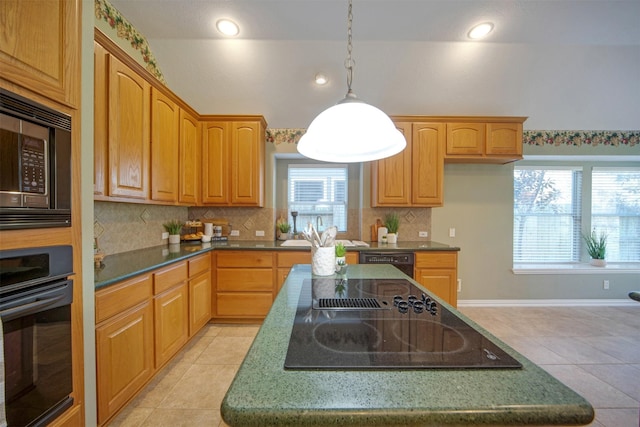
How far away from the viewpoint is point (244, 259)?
2906 millimetres

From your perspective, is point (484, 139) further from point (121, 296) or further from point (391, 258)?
point (121, 296)

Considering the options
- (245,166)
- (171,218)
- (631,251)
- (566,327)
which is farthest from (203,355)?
(631,251)

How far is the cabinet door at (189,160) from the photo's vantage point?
2785 mm

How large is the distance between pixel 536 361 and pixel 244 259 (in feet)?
9.77

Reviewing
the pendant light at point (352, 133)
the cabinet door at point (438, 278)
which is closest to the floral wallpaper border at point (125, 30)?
the pendant light at point (352, 133)

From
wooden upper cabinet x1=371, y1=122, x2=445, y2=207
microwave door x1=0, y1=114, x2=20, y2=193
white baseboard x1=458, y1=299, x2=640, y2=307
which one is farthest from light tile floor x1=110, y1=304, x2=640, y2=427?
wooden upper cabinet x1=371, y1=122, x2=445, y2=207

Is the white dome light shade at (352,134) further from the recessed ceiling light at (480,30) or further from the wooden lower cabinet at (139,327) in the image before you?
the recessed ceiling light at (480,30)

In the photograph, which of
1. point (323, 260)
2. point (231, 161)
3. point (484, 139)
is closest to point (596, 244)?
point (484, 139)

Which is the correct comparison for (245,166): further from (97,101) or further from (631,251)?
(631,251)

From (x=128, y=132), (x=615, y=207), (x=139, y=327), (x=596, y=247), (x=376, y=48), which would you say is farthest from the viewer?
(x=615, y=207)

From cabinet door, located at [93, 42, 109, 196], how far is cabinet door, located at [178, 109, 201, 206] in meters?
0.95

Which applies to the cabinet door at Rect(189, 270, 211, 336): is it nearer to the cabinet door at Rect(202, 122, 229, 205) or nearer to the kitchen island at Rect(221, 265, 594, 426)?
the cabinet door at Rect(202, 122, 229, 205)

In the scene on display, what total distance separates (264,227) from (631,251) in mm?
5445

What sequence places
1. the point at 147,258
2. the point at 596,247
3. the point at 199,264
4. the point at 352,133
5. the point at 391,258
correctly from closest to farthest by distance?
the point at 352,133 → the point at 147,258 → the point at 199,264 → the point at 391,258 → the point at 596,247
